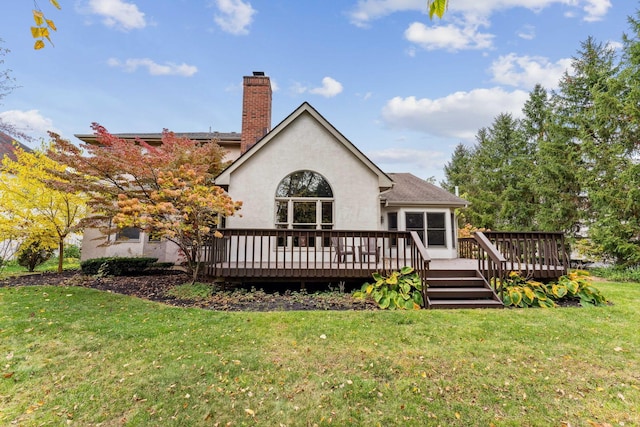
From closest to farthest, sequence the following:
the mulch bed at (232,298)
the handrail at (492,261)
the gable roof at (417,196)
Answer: the mulch bed at (232,298) < the handrail at (492,261) < the gable roof at (417,196)

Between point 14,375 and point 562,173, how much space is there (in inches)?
966

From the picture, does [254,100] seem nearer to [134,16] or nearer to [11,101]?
[134,16]

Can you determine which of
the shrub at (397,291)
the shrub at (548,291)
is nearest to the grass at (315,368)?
the shrub at (397,291)

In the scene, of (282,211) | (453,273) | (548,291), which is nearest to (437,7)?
(453,273)

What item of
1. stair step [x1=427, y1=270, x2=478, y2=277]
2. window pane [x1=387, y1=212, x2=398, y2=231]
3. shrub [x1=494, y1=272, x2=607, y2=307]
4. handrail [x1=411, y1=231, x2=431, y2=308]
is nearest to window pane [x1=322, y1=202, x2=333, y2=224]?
handrail [x1=411, y1=231, x2=431, y2=308]

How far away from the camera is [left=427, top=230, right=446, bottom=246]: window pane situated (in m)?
12.6

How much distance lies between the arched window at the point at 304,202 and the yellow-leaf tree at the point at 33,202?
721 cm

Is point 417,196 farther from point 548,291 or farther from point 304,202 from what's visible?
point 548,291

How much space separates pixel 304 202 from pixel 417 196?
5.51 m

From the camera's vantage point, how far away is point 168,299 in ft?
24.3

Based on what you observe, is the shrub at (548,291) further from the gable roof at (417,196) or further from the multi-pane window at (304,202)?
the multi-pane window at (304,202)

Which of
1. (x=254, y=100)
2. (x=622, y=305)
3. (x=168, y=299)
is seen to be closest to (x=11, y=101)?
(x=168, y=299)

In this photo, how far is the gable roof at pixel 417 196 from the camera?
12414mm

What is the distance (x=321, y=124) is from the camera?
10.5 metres
